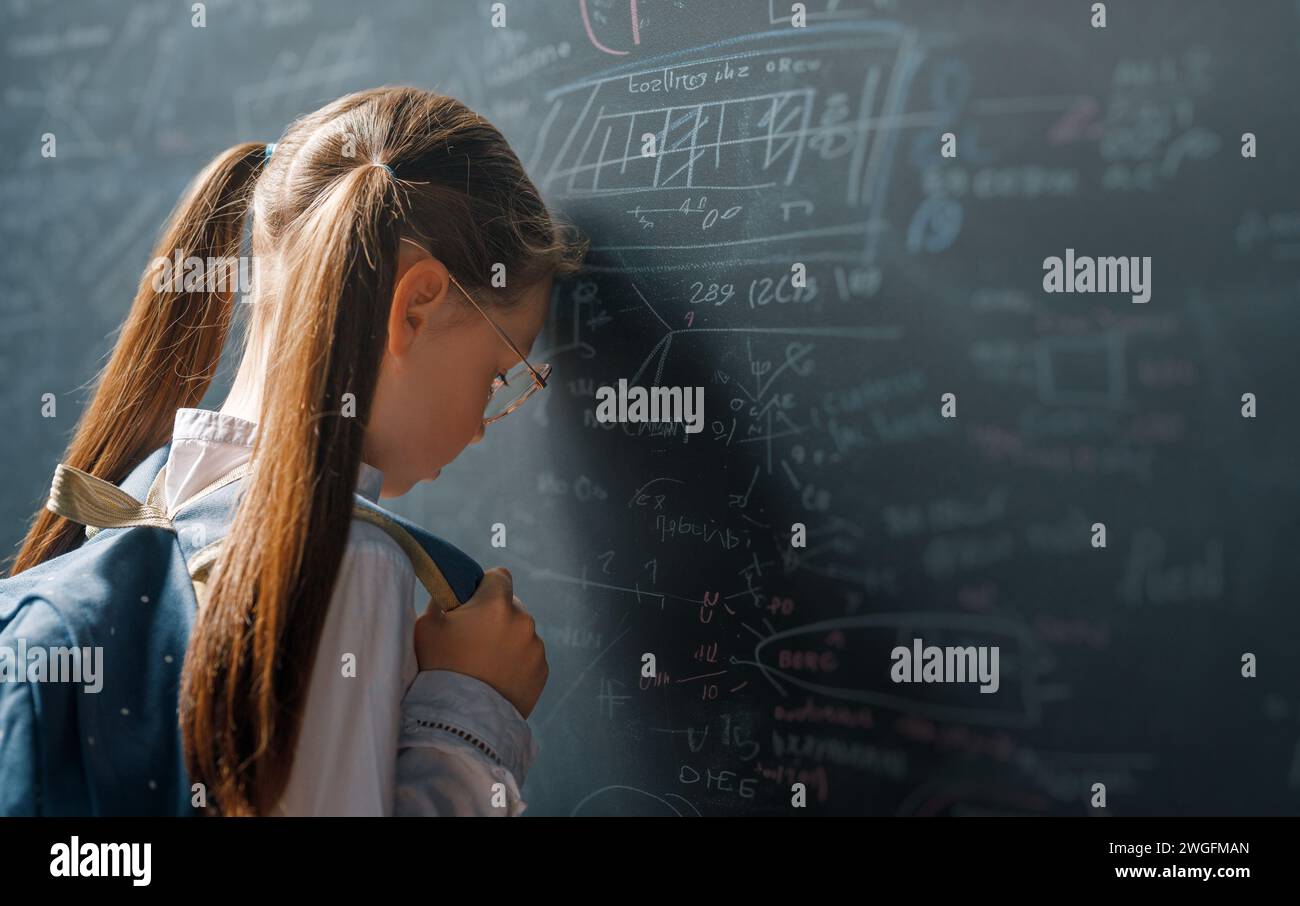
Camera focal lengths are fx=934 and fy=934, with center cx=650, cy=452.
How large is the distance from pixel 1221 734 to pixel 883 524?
1.58 ft

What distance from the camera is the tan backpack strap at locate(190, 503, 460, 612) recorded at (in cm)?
84

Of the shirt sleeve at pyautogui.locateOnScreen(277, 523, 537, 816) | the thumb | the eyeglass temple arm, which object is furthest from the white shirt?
the eyeglass temple arm

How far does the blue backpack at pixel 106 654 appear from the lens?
Answer: 0.76 metres

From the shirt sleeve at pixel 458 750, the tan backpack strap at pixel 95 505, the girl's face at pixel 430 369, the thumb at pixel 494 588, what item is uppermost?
the girl's face at pixel 430 369

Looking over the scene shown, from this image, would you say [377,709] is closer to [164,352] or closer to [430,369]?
[430,369]

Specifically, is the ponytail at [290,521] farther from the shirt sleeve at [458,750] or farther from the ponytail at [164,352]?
the ponytail at [164,352]

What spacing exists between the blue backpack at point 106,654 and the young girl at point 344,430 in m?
0.03

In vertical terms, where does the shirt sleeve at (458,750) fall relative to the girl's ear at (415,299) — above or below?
below

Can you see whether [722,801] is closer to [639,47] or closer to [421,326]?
[421,326]

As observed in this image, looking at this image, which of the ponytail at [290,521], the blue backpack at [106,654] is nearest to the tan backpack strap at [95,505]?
the blue backpack at [106,654]

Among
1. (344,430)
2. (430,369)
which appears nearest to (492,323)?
(430,369)

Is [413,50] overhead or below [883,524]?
overhead
